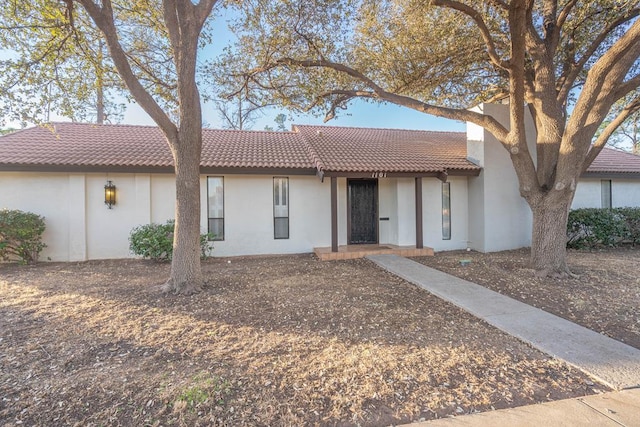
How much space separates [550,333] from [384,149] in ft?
28.3

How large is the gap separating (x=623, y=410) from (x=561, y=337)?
1.39m

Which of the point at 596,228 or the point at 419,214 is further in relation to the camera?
the point at 596,228

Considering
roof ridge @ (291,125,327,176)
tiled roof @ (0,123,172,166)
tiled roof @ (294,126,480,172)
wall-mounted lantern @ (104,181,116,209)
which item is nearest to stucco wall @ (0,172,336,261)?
wall-mounted lantern @ (104,181,116,209)

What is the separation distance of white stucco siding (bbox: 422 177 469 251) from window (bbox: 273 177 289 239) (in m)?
4.58

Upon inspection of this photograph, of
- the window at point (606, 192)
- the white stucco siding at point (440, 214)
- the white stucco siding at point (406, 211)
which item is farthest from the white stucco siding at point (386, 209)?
the window at point (606, 192)

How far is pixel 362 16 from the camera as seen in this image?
25.1ft

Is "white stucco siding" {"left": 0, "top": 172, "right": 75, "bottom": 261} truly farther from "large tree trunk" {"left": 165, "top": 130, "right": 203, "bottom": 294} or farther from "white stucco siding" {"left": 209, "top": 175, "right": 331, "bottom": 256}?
"large tree trunk" {"left": 165, "top": 130, "right": 203, "bottom": 294}

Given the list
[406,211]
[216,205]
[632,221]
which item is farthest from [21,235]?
[632,221]

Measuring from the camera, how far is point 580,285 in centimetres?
604

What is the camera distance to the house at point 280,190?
28.8ft

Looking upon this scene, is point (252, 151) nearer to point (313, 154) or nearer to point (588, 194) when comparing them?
point (313, 154)

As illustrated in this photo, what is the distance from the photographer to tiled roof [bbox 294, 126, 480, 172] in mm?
9625

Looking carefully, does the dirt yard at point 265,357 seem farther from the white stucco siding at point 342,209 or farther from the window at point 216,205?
the white stucco siding at point 342,209

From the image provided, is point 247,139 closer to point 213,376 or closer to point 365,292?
point 365,292
